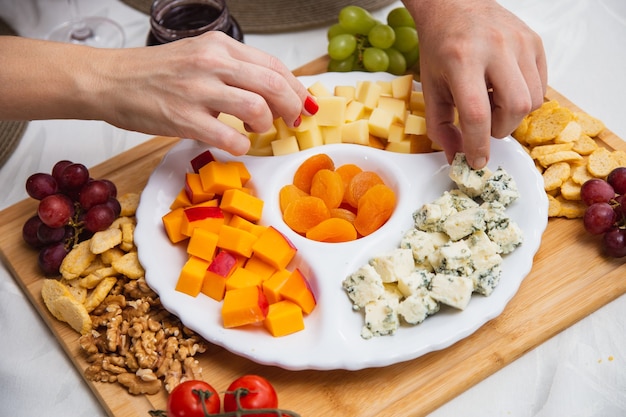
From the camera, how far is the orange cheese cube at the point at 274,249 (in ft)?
5.90

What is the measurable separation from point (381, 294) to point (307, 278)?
0.71 feet

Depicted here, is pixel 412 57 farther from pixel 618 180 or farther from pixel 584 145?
pixel 618 180

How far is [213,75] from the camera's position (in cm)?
183

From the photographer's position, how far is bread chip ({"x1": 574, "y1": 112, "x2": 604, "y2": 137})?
220 centimetres

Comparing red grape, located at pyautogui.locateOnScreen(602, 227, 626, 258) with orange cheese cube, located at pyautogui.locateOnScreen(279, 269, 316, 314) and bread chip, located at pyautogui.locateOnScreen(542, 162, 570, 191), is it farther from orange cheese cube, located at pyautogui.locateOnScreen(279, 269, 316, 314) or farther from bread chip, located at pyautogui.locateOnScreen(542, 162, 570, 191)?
orange cheese cube, located at pyautogui.locateOnScreen(279, 269, 316, 314)

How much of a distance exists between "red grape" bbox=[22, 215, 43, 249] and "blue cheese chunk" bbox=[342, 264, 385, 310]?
922 mm

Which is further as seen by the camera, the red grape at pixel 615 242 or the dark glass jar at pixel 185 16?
the dark glass jar at pixel 185 16

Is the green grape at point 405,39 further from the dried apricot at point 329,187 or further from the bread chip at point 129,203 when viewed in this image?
the bread chip at point 129,203

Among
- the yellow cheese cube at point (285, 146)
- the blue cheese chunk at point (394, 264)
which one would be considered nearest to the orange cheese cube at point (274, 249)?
the blue cheese chunk at point (394, 264)

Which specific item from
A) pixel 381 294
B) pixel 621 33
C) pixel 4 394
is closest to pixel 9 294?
pixel 4 394

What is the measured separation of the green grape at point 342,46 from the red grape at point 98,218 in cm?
93

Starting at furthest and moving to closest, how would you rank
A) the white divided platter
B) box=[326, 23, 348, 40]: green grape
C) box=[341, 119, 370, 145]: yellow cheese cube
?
box=[326, 23, 348, 40]: green grape < box=[341, 119, 370, 145]: yellow cheese cube < the white divided platter

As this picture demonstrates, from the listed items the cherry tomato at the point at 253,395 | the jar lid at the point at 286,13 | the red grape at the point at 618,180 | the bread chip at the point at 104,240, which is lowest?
the bread chip at the point at 104,240

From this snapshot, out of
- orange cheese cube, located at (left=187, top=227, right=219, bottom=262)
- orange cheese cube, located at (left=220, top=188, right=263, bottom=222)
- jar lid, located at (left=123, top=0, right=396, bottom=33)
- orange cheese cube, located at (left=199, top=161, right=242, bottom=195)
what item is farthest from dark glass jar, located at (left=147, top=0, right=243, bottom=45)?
orange cheese cube, located at (left=187, top=227, right=219, bottom=262)
